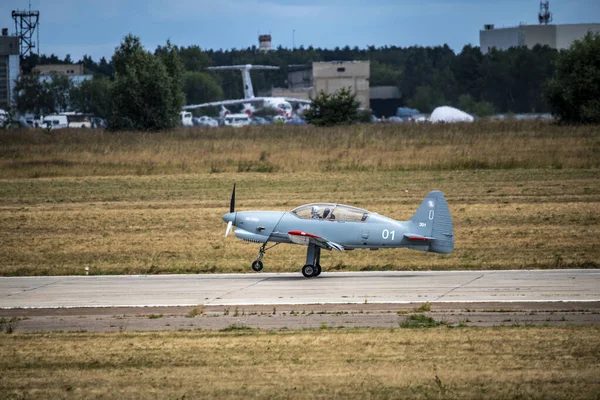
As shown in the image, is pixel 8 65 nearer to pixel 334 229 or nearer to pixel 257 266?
pixel 257 266

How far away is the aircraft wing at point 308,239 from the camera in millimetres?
21047

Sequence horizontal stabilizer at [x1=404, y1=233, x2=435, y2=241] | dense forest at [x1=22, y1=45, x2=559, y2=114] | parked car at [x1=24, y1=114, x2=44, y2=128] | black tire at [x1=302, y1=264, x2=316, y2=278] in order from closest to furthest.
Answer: horizontal stabilizer at [x1=404, y1=233, x2=435, y2=241], black tire at [x1=302, y1=264, x2=316, y2=278], parked car at [x1=24, y1=114, x2=44, y2=128], dense forest at [x1=22, y1=45, x2=559, y2=114]

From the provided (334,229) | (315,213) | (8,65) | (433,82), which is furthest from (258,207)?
(8,65)

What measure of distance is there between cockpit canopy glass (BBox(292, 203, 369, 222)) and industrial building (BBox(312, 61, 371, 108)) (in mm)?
111436

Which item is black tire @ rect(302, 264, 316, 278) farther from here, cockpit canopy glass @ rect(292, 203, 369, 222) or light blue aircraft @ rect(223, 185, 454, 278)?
cockpit canopy glass @ rect(292, 203, 369, 222)

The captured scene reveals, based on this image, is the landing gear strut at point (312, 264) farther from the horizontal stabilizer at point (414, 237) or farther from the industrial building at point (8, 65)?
the industrial building at point (8, 65)

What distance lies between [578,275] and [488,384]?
9442mm

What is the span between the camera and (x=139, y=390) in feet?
39.6

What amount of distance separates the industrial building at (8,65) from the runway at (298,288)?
136101 millimetres

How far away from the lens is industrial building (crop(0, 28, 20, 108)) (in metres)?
151

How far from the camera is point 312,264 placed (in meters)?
21.5

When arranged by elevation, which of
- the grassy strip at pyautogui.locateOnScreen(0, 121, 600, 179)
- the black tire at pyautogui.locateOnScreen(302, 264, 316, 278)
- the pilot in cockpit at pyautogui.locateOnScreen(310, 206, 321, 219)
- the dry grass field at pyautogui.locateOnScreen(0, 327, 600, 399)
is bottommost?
the dry grass field at pyautogui.locateOnScreen(0, 327, 600, 399)

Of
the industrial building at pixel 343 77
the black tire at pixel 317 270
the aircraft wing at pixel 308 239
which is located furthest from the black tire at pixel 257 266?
the industrial building at pixel 343 77

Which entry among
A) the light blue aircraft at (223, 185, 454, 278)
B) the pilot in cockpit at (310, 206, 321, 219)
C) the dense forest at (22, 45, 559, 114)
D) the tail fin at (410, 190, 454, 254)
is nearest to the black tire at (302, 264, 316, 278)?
the light blue aircraft at (223, 185, 454, 278)
